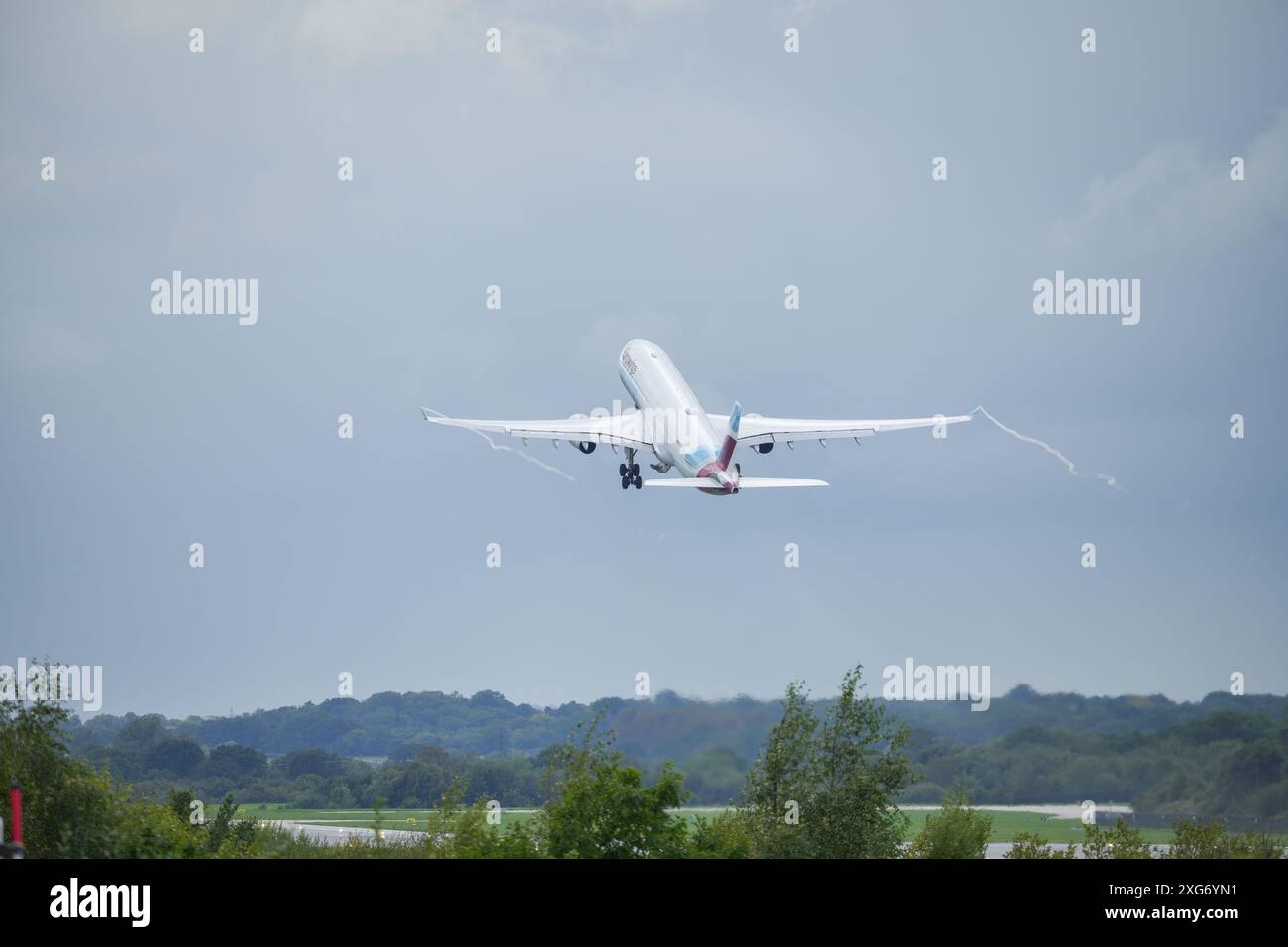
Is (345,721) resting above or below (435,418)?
below

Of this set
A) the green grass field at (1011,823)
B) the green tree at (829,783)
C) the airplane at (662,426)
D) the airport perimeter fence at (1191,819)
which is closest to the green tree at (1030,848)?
the green grass field at (1011,823)

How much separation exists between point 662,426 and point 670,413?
112cm

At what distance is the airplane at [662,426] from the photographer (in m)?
93.4

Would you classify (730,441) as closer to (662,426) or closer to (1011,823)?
(662,426)

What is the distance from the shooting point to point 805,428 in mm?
103125

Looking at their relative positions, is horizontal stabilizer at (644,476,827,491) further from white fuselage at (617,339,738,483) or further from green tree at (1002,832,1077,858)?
green tree at (1002,832,1077,858)

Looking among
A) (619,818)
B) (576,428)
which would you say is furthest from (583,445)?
(619,818)

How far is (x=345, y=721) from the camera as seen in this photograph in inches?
7377

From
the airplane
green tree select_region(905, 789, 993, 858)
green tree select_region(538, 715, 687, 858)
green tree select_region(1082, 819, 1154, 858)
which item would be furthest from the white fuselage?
green tree select_region(1082, 819, 1154, 858)

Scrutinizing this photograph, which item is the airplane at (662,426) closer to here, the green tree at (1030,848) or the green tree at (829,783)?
the green tree at (829,783)
